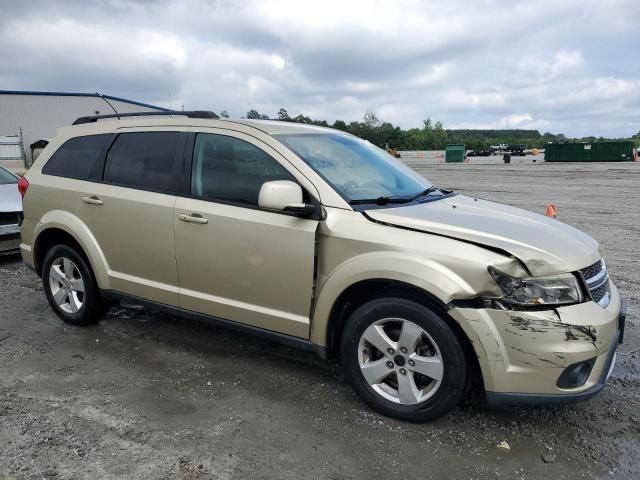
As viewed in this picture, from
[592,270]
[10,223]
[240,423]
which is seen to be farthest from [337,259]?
[10,223]

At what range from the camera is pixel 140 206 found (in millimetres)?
4102

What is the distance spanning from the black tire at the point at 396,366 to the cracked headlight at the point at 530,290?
0.38 meters

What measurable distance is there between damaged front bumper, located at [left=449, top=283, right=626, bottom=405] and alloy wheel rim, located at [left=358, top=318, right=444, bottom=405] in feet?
0.89

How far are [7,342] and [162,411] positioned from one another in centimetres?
208

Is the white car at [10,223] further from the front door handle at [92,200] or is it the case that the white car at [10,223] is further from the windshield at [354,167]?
the windshield at [354,167]

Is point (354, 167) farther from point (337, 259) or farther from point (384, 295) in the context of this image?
point (384, 295)

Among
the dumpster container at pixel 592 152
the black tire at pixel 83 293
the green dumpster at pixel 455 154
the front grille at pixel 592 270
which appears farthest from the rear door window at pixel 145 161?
the green dumpster at pixel 455 154

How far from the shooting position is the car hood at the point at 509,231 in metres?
2.88

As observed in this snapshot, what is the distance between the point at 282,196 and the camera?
Result: 3213mm

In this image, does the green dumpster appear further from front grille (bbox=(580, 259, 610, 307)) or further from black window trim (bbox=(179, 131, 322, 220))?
front grille (bbox=(580, 259, 610, 307))

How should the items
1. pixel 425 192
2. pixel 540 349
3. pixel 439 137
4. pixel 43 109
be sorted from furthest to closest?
1. pixel 439 137
2. pixel 43 109
3. pixel 425 192
4. pixel 540 349

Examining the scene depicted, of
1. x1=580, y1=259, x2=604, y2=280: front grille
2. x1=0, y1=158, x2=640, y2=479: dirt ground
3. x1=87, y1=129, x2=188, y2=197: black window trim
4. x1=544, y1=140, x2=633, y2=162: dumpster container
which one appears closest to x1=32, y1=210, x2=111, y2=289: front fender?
x1=87, y1=129, x2=188, y2=197: black window trim

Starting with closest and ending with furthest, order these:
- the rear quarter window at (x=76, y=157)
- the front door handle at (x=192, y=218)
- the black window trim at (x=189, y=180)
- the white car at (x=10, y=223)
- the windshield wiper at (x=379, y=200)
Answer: the windshield wiper at (x=379, y=200) < the black window trim at (x=189, y=180) < the front door handle at (x=192, y=218) < the rear quarter window at (x=76, y=157) < the white car at (x=10, y=223)

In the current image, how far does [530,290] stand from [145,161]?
3.03 m
